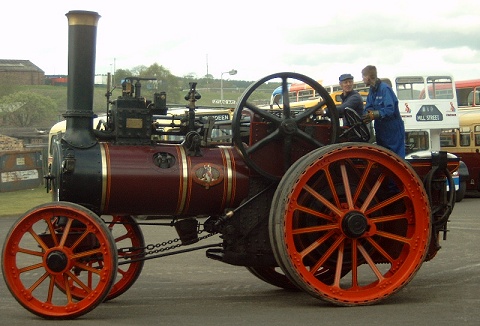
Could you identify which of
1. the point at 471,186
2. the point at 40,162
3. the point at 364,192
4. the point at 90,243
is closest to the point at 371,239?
the point at 364,192

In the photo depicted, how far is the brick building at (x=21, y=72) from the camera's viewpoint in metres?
104

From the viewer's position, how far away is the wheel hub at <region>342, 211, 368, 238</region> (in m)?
7.35

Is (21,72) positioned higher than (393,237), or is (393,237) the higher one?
(21,72)

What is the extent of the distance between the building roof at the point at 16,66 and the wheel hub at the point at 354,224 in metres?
101

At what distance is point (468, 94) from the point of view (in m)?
29.0

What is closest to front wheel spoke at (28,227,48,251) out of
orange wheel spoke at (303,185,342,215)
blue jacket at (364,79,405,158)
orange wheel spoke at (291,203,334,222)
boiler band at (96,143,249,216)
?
boiler band at (96,143,249,216)

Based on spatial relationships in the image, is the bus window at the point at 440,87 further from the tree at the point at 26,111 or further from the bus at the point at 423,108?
the tree at the point at 26,111

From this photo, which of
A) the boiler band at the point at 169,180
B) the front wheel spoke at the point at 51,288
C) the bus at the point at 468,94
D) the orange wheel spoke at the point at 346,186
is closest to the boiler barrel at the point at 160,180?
the boiler band at the point at 169,180

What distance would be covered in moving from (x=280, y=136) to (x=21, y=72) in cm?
10316

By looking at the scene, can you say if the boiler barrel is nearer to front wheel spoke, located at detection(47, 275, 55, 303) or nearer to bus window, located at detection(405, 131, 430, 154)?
front wheel spoke, located at detection(47, 275, 55, 303)

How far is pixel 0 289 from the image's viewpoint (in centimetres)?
870

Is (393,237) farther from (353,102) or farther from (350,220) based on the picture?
(353,102)

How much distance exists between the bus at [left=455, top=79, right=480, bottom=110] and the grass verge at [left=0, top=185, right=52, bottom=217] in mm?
13719

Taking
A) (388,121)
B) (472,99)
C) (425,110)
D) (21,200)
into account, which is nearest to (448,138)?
(425,110)
